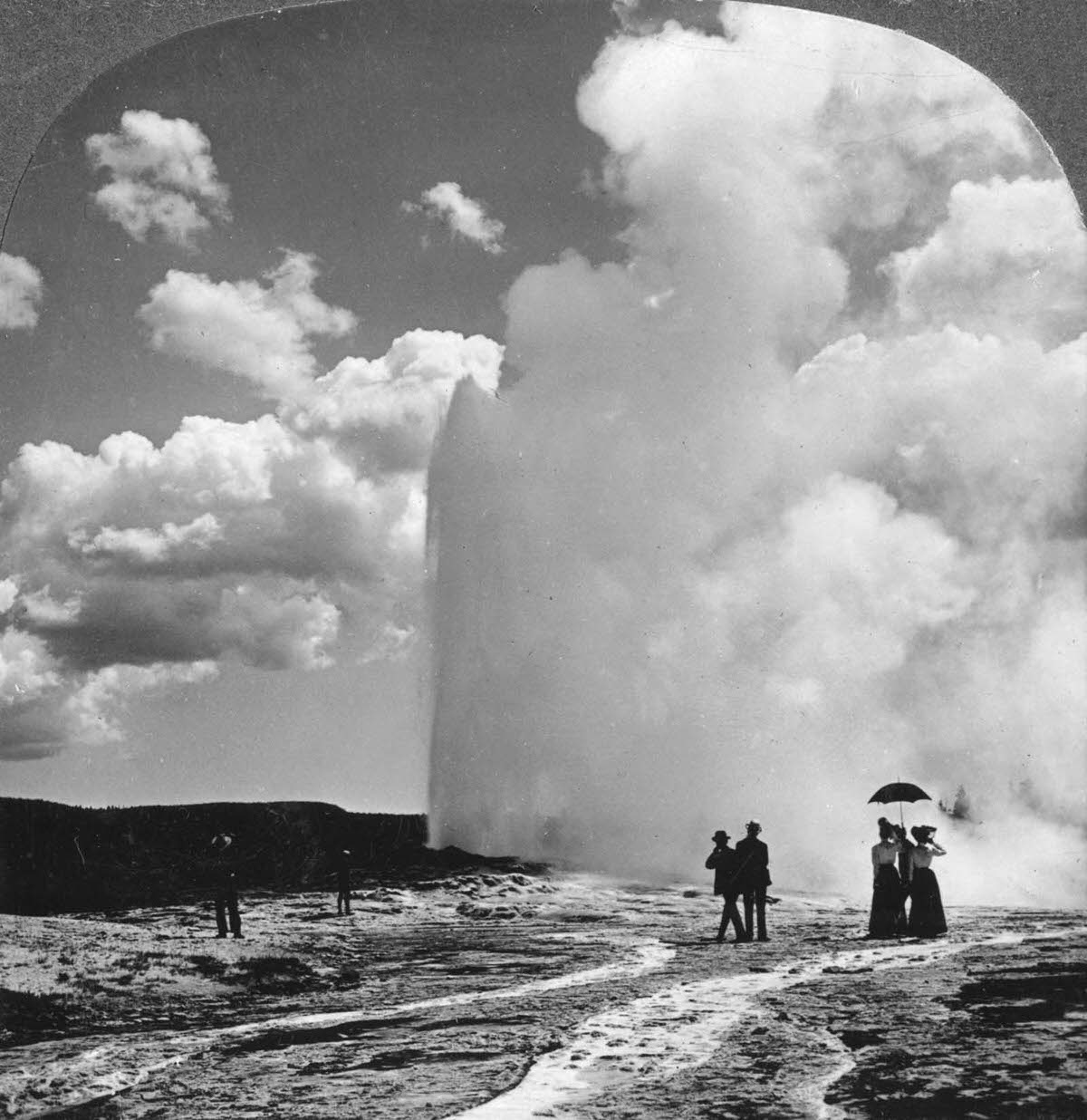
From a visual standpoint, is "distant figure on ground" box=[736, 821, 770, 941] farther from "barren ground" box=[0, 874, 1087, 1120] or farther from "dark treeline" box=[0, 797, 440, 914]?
"dark treeline" box=[0, 797, 440, 914]

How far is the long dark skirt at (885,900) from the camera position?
2.57 meters

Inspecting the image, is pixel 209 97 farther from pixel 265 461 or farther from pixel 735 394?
pixel 735 394

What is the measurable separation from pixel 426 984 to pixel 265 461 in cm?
130

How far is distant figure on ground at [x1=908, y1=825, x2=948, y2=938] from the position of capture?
2.56 m

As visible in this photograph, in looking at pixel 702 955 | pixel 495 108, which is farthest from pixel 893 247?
pixel 702 955

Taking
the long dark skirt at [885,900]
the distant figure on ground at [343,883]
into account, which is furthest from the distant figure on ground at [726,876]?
the distant figure on ground at [343,883]

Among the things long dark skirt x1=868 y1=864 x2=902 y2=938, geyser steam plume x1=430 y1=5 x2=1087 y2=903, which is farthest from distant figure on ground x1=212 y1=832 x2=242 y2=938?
long dark skirt x1=868 y1=864 x2=902 y2=938

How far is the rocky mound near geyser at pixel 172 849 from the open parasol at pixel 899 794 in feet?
2.93

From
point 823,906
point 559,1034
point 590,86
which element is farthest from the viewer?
point 590,86

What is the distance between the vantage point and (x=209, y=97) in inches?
114

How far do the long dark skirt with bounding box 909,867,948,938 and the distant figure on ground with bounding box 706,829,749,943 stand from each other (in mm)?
392

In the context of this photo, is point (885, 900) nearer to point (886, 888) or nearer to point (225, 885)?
point (886, 888)

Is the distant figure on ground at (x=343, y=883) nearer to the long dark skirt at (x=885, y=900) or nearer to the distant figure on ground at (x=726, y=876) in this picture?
the distant figure on ground at (x=726, y=876)

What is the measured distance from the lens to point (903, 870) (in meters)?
2.58
